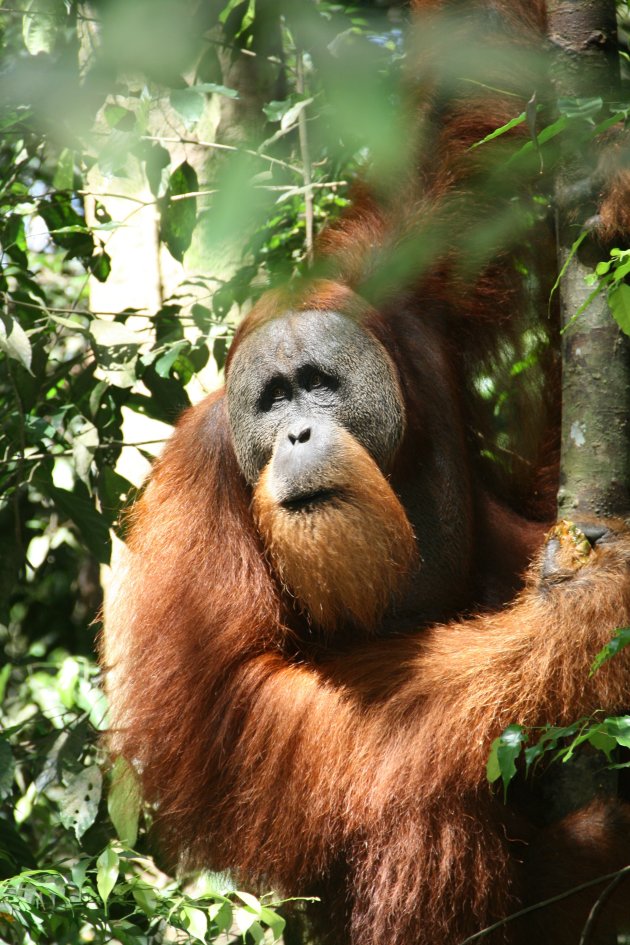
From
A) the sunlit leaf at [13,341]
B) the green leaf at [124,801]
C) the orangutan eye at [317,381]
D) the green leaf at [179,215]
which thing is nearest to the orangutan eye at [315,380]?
the orangutan eye at [317,381]

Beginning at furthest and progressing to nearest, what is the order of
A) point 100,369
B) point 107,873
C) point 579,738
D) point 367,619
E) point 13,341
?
1. point 100,369
2. point 13,341
3. point 367,619
4. point 107,873
5. point 579,738

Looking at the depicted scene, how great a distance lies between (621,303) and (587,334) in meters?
0.48

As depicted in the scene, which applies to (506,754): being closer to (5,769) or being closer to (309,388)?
(309,388)

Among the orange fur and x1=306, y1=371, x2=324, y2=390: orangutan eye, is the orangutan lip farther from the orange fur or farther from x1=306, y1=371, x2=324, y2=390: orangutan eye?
x1=306, y1=371, x2=324, y2=390: orangutan eye

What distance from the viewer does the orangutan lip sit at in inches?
106

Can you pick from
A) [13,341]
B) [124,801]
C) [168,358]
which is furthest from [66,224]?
[124,801]

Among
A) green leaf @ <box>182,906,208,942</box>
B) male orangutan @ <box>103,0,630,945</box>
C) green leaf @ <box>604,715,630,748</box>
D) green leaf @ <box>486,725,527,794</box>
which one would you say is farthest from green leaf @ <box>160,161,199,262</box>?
green leaf @ <box>604,715,630,748</box>

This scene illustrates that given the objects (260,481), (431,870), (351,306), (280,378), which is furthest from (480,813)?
(351,306)

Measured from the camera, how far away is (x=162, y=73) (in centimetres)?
138

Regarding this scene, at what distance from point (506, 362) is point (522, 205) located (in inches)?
19.2

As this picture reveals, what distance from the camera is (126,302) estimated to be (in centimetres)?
500

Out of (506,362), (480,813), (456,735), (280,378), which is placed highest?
(280,378)

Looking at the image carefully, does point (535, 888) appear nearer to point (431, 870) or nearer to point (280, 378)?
point (431, 870)

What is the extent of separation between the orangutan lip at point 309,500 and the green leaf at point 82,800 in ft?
4.19
